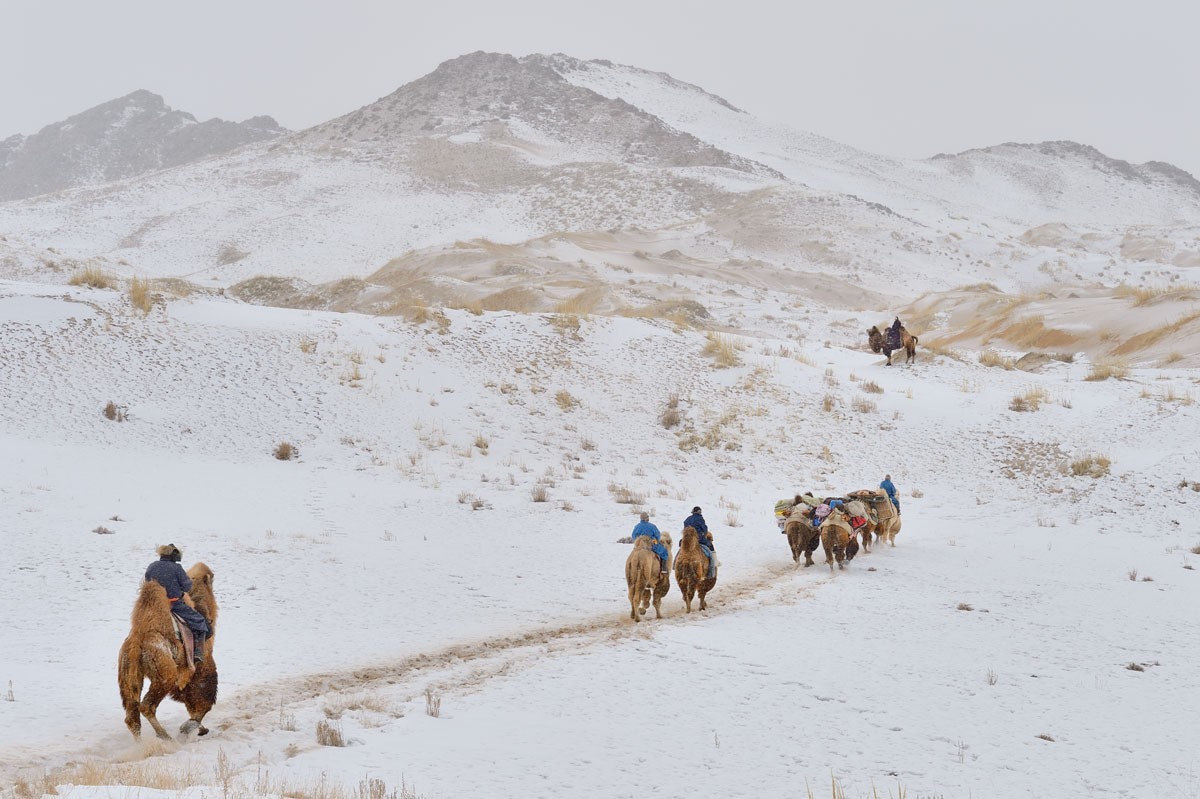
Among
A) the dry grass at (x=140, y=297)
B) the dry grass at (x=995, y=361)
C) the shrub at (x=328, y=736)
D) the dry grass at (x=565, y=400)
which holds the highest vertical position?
the dry grass at (x=140, y=297)

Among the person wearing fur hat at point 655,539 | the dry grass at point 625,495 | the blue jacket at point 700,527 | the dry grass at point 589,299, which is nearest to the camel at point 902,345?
the dry grass at point 589,299

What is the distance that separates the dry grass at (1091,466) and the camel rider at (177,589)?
18.0 m

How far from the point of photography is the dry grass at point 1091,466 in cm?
1788

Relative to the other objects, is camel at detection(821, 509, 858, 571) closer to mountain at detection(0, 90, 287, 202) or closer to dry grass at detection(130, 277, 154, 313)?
dry grass at detection(130, 277, 154, 313)

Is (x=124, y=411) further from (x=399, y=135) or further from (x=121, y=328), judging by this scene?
(x=399, y=135)

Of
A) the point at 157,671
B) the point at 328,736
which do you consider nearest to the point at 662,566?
the point at 328,736

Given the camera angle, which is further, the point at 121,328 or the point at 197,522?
the point at 121,328

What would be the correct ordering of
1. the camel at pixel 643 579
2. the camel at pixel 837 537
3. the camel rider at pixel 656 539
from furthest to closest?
the camel at pixel 837 537 → the camel rider at pixel 656 539 → the camel at pixel 643 579

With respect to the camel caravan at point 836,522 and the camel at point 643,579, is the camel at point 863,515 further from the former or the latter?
the camel at point 643,579

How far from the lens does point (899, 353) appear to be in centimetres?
2708

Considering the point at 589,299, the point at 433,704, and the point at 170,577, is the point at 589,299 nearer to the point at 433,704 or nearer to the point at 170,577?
the point at 170,577

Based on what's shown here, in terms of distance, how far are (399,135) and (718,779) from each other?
103 m

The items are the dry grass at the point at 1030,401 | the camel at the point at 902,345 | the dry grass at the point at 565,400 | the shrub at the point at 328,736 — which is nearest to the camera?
the shrub at the point at 328,736

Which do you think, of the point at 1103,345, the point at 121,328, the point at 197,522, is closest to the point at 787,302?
the point at 1103,345
